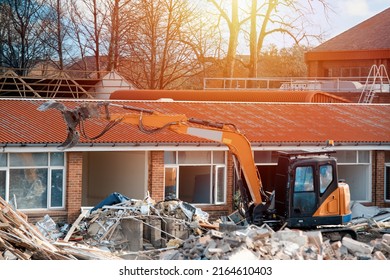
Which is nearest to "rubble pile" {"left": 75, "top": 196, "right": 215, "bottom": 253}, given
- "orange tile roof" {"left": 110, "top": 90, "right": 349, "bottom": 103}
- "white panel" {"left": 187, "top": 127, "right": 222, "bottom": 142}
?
"white panel" {"left": 187, "top": 127, "right": 222, "bottom": 142}

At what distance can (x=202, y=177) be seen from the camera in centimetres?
2281

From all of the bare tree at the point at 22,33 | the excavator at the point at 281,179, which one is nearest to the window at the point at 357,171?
the excavator at the point at 281,179

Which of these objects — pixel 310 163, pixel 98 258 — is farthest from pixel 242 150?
pixel 98 258

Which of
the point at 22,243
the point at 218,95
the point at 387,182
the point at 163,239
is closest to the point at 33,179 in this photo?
the point at 163,239

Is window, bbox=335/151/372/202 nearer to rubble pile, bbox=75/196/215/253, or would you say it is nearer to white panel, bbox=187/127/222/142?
rubble pile, bbox=75/196/215/253

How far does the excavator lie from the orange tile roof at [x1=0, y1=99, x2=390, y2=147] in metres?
2.84

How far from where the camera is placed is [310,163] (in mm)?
17891

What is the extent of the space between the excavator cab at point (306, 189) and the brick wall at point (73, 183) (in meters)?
5.12

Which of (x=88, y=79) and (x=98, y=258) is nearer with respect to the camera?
(x=98, y=258)

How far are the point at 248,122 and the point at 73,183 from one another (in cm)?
549

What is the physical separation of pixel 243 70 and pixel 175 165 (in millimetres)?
10238

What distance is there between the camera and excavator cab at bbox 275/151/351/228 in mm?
17891

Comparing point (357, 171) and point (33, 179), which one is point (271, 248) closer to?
point (33, 179)
